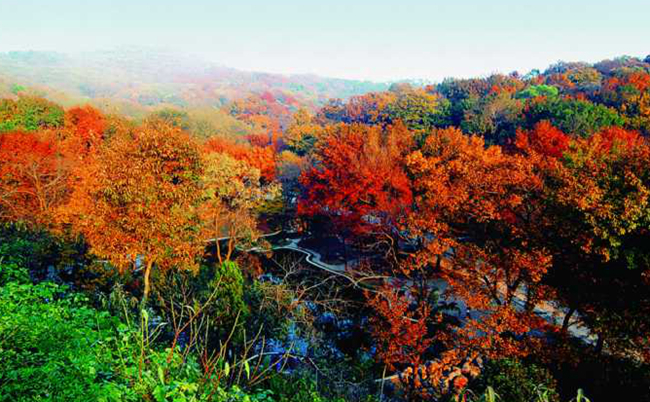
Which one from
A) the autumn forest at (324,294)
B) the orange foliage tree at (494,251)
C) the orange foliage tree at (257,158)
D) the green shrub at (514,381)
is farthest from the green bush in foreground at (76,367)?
the orange foliage tree at (257,158)

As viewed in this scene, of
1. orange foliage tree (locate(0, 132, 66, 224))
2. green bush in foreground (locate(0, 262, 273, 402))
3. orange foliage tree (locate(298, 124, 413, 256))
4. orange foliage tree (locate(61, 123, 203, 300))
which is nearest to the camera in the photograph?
green bush in foreground (locate(0, 262, 273, 402))

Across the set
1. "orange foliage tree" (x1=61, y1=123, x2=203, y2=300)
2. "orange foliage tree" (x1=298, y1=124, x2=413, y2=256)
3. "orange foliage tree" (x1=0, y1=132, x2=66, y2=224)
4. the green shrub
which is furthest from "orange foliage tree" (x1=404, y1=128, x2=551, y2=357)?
"orange foliage tree" (x1=0, y1=132, x2=66, y2=224)

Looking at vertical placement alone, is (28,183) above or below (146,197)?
below

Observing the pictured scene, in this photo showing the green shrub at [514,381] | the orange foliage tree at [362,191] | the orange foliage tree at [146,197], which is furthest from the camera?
the orange foliage tree at [362,191]

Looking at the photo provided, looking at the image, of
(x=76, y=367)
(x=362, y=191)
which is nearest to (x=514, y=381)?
(x=76, y=367)

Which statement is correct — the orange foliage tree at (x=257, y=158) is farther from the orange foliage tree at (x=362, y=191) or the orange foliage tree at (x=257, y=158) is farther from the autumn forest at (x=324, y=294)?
the autumn forest at (x=324, y=294)

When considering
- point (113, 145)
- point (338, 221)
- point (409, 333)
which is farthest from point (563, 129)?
point (113, 145)

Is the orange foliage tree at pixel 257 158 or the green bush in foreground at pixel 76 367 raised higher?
the green bush in foreground at pixel 76 367

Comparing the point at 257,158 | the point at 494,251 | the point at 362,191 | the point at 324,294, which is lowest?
the point at 324,294

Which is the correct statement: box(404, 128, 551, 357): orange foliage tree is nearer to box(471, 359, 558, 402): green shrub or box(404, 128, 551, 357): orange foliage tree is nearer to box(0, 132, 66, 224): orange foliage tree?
box(471, 359, 558, 402): green shrub

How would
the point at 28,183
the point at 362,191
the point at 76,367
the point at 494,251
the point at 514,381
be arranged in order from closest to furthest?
the point at 76,367, the point at 514,381, the point at 494,251, the point at 28,183, the point at 362,191

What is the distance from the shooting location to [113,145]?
14.0m

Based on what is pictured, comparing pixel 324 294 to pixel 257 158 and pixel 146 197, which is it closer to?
pixel 146 197

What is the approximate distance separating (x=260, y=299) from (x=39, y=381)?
10.3 m
